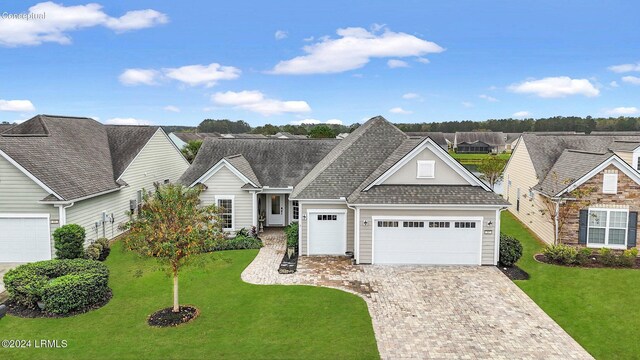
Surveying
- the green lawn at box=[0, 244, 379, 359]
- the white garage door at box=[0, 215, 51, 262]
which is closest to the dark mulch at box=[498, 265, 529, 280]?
the green lawn at box=[0, 244, 379, 359]

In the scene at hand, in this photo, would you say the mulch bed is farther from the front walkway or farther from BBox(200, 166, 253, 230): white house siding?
BBox(200, 166, 253, 230): white house siding

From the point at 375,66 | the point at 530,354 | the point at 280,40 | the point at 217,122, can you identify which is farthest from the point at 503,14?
the point at 217,122

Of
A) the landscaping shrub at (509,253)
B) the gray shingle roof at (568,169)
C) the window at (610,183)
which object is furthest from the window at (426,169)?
the window at (610,183)

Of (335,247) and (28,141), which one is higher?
(28,141)

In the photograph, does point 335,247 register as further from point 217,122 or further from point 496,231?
point 217,122

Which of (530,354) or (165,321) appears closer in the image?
(530,354)

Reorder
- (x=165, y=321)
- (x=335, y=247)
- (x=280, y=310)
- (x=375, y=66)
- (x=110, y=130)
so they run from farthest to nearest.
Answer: (x=375, y=66) < (x=110, y=130) < (x=335, y=247) < (x=280, y=310) < (x=165, y=321)
